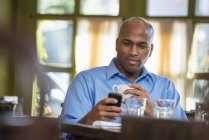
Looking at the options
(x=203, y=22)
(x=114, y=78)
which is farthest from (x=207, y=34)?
(x=114, y=78)

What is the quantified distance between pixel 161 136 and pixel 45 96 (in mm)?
438

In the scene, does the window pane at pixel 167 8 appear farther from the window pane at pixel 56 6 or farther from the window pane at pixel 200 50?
the window pane at pixel 56 6

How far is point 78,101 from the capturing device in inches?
98.8

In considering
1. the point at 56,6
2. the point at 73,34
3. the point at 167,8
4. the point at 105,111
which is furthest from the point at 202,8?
the point at 105,111

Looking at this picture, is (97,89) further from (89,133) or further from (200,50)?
(200,50)

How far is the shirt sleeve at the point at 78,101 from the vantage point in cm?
243

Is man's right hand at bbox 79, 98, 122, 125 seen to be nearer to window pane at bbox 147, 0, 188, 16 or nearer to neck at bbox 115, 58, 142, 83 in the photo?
neck at bbox 115, 58, 142, 83

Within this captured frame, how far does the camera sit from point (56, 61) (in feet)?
21.1

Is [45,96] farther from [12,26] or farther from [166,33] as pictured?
[166,33]

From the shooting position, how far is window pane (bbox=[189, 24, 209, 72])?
6.00 meters

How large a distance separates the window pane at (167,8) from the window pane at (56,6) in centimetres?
94

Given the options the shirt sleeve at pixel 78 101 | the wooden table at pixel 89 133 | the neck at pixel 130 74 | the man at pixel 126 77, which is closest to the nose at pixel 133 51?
the man at pixel 126 77

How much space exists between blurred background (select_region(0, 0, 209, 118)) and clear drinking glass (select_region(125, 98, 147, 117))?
3686 millimetres

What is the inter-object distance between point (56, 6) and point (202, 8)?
Result: 1740 millimetres
